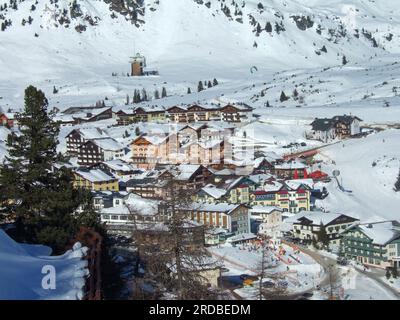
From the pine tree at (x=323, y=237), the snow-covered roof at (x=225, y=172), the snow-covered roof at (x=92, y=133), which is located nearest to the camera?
the pine tree at (x=323, y=237)

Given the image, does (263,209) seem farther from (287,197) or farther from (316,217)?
(316,217)

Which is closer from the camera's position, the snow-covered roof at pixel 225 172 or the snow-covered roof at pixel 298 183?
the snow-covered roof at pixel 298 183

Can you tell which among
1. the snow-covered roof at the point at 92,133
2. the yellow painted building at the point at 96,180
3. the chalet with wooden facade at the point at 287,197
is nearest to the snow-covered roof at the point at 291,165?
the chalet with wooden facade at the point at 287,197

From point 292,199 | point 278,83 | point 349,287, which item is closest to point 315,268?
point 349,287

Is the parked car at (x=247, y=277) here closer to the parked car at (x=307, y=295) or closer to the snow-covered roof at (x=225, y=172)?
the parked car at (x=307, y=295)

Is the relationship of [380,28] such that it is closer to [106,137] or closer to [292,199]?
[106,137]

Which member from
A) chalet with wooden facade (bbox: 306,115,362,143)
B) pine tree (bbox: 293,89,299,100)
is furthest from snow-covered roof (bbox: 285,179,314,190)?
pine tree (bbox: 293,89,299,100)
